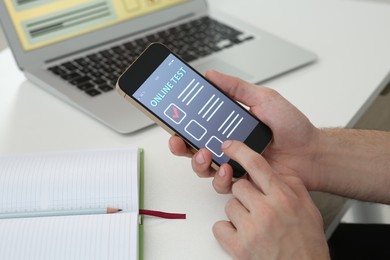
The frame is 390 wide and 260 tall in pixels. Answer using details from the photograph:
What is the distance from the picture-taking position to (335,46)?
101cm

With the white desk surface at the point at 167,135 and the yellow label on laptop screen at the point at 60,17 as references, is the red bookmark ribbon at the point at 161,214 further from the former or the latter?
the yellow label on laptop screen at the point at 60,17

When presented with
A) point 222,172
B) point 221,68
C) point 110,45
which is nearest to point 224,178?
point 222,172

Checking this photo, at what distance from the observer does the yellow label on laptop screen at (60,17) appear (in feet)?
3.05

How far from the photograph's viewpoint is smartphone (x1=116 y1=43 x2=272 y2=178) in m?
0.67

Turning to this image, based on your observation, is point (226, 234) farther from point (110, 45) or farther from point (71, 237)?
point (110, 45)

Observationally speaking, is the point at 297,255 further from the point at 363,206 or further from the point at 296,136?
the point at 363,206

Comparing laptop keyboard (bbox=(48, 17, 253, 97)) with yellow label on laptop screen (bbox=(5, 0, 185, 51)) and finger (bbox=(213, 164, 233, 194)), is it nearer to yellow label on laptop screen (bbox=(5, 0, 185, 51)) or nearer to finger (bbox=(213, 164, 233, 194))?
yellow label on laptop screen (bbox=(5, 0, 185, 51))

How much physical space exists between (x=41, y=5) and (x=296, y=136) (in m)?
0.48

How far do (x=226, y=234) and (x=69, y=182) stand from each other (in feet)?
0.64

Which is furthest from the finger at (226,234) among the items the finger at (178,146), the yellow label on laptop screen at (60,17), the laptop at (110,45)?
the yellow label on laptop screen at (60,17)

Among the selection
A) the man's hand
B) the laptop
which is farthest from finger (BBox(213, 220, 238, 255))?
the laptop

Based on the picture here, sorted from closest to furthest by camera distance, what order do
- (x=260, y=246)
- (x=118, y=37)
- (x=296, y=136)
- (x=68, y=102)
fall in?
(x=260, y=246)
(x=296, y=136)
(x=68, y=102)
(x=118, y=37)

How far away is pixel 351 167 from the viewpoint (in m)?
0.77

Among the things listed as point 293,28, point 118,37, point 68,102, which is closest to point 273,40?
point 293,28
